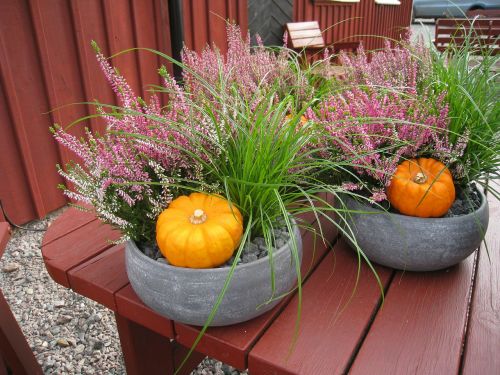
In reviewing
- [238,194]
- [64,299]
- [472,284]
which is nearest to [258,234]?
[238,194]

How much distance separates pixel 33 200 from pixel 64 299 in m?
0.95

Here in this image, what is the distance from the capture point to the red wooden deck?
2.53 feet

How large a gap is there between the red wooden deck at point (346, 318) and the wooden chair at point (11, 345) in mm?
412

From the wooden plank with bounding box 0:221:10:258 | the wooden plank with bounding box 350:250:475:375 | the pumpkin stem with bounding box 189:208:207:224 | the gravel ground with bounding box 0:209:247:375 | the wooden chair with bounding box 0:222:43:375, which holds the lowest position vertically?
the gravel ground with bounding box 0:209:247:375

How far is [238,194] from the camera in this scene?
2.83 ft

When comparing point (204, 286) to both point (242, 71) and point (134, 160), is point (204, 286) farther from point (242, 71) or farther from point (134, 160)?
point (242, 71)

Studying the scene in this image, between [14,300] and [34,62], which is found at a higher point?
[34,62]

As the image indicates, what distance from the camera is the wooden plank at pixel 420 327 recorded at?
761 mm

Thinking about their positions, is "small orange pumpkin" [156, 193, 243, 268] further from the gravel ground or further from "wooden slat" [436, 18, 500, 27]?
"wooden slat" [436, 18, 500, 27]

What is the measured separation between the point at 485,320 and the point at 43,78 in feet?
9.12

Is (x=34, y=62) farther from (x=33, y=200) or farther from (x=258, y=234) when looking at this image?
(x=258, y=234)

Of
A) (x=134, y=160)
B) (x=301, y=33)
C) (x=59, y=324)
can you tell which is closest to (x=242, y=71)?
(x=134, y=160)

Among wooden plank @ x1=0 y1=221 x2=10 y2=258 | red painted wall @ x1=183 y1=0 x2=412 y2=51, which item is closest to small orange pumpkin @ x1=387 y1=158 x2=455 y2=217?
red painted wall @ x1=183 y1=0 x2=412 y2=51

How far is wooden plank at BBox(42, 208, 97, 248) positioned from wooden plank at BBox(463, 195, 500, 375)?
3.46 feet
